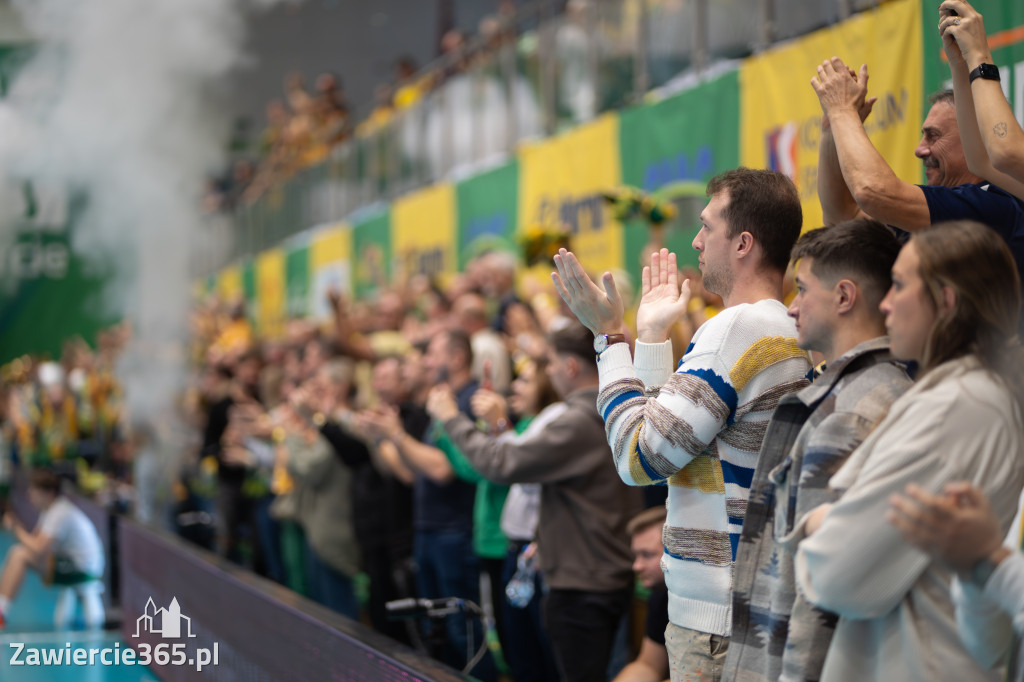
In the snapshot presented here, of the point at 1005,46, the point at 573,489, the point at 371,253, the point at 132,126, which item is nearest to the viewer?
the point at 1005,46

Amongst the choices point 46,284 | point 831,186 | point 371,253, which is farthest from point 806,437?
point 371,253

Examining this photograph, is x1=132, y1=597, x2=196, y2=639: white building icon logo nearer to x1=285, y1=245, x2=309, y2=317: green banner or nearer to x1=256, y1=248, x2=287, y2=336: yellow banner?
x1=285, y1=245, x2=309, y2=317: green banner

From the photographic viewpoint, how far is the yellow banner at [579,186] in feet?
22.4

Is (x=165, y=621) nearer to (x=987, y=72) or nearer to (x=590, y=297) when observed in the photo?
(x=590, y=297)

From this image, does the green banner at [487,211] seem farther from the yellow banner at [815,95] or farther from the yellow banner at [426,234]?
the yellow banner at [815,95]

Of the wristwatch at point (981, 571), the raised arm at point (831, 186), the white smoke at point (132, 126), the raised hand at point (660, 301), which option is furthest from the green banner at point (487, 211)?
the wristwatch at point (981, 571)

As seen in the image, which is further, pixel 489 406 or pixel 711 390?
pixel 489 406

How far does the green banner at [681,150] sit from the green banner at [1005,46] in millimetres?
1633

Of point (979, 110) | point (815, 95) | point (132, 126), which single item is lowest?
point (979, 110)

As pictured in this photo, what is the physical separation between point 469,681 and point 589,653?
1.20 meters

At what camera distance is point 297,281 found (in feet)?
46.3

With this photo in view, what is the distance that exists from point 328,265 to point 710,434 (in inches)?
441

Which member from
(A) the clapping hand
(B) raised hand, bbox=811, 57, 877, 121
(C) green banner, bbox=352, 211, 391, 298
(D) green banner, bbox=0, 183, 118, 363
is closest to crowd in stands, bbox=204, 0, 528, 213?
(C) green banner, bbox=352, 211, 391, 298

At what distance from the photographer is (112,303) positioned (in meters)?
10.6
